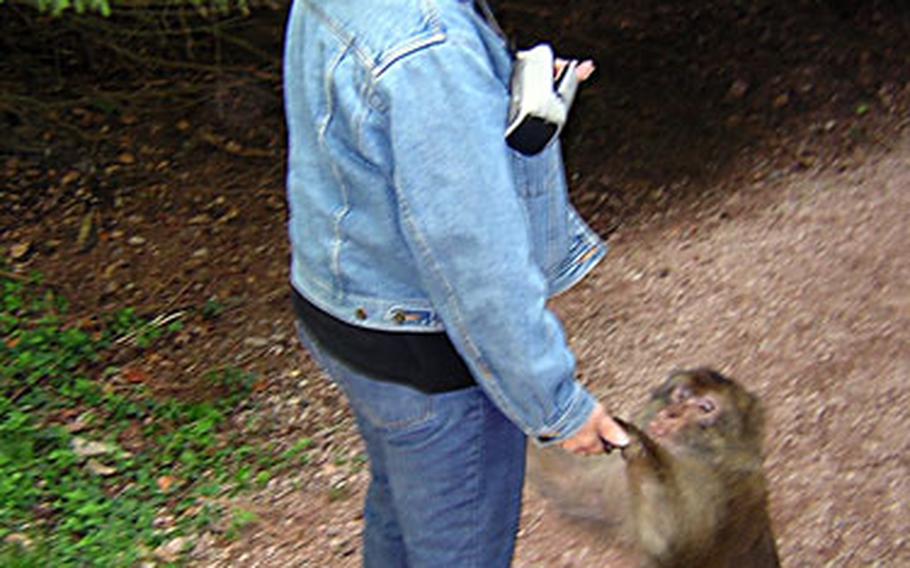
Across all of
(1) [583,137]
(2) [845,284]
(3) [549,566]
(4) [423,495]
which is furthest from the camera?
(1) [583,137]

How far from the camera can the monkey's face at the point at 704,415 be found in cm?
286

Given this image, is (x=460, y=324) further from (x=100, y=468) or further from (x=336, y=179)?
(x=100, y=468)

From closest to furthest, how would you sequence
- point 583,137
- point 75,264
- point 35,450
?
1. point 35,450
2. point 75,264
3. point 583,137

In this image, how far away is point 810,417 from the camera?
3633 millimetres

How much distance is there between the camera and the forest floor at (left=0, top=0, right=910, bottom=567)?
11.4ft

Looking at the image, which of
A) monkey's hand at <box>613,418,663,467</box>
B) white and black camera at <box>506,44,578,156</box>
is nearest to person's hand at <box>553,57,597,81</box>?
white and black camera at <box>506,44,578,156</box>

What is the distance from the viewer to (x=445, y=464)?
6.33 feet

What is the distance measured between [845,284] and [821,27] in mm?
2490

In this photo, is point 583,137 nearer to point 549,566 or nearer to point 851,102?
point 851,102

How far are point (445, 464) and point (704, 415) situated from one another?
3.73 ft

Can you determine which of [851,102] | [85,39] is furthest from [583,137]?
[85,39]

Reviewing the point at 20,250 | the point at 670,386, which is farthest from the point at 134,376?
the point at 670,386

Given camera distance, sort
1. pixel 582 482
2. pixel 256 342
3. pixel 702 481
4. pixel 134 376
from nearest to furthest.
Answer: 1. pixel 702 481
2. pixel 582 482
3. pixel 134 376
4. pixel 256 342

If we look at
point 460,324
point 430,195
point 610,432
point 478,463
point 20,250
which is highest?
point 430,195
